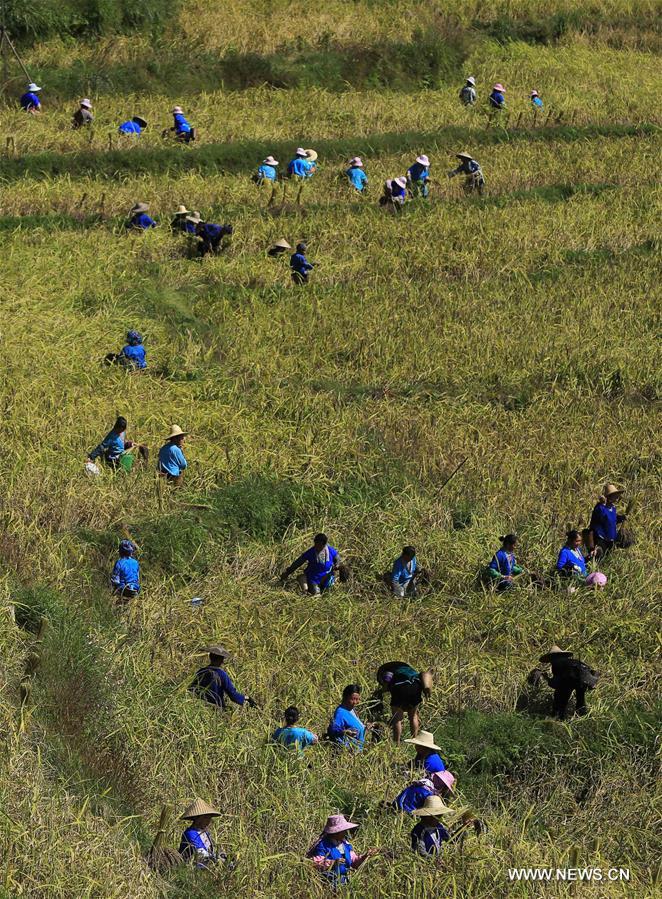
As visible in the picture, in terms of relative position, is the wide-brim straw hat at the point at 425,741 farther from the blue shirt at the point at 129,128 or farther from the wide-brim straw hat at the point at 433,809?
the blue shirt at the point at 129,128

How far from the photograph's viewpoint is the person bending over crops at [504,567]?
10.4m

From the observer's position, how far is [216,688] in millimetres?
8656

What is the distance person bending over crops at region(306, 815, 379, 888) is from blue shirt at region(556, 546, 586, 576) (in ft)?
13.3

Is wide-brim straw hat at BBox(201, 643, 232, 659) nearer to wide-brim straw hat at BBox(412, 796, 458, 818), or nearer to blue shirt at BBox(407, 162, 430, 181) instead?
wide-brim straw hat at BBox(412, 796, 458, 818)

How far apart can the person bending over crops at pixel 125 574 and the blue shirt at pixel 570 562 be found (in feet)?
11.0

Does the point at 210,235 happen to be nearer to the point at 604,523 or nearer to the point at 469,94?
the point at 604,523

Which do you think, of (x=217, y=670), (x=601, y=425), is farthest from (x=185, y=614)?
(x=601, y=425)

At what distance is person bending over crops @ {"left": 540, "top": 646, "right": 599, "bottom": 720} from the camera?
28.6ft


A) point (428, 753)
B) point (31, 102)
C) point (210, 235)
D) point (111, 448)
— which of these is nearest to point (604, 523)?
point (428, 753)

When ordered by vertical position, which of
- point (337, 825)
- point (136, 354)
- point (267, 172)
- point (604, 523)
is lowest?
point (267, 172)

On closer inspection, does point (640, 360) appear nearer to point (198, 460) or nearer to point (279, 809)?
point (198, 460)

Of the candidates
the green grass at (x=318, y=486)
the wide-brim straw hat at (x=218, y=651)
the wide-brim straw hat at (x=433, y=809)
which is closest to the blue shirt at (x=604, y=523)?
the green grass at (x=318, y=486)

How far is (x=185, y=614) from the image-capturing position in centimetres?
989

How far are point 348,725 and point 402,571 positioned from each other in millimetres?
2236
